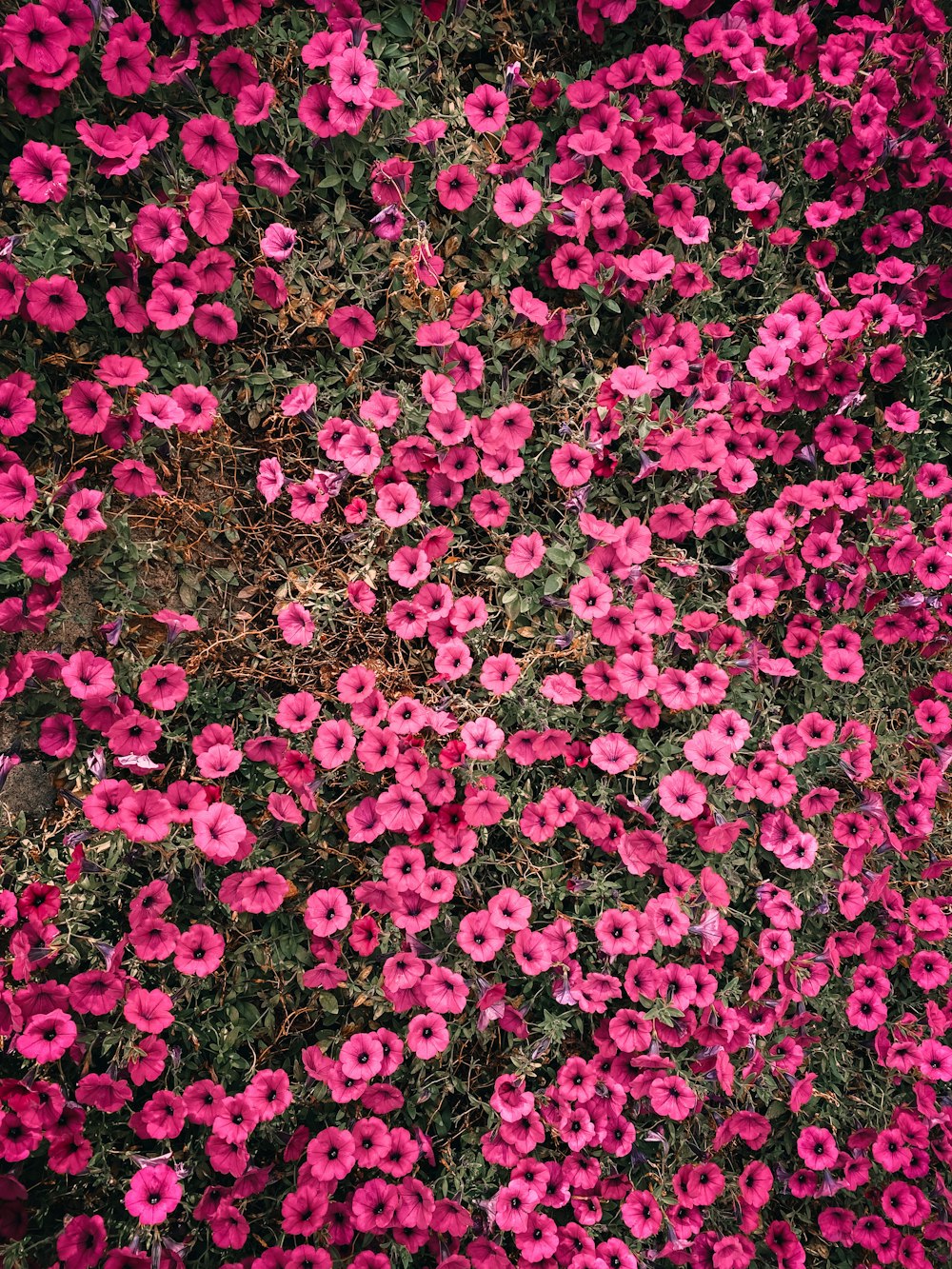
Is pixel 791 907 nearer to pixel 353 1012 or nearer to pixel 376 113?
pixel 353 1012

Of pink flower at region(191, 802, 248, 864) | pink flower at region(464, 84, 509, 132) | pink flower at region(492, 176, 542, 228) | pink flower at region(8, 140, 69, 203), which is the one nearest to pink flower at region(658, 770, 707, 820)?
pink flower at region(191, 802, 248, 864)

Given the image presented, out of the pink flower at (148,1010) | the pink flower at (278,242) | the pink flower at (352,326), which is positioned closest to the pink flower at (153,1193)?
the pink flower at (148,1010)

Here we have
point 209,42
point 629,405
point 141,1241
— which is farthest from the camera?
point 629,405

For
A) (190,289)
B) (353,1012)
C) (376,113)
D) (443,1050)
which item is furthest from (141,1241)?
(376,113)

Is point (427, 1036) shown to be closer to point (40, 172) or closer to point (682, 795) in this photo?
point (682, 795)

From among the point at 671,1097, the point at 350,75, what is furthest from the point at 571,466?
the point at 671,1097

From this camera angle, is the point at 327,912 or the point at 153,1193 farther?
the point at 327,912

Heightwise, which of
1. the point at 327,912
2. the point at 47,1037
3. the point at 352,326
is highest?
the point at 352,326

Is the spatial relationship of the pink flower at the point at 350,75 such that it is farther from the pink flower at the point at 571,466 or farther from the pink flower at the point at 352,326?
the pink flower at the point at 571,466
